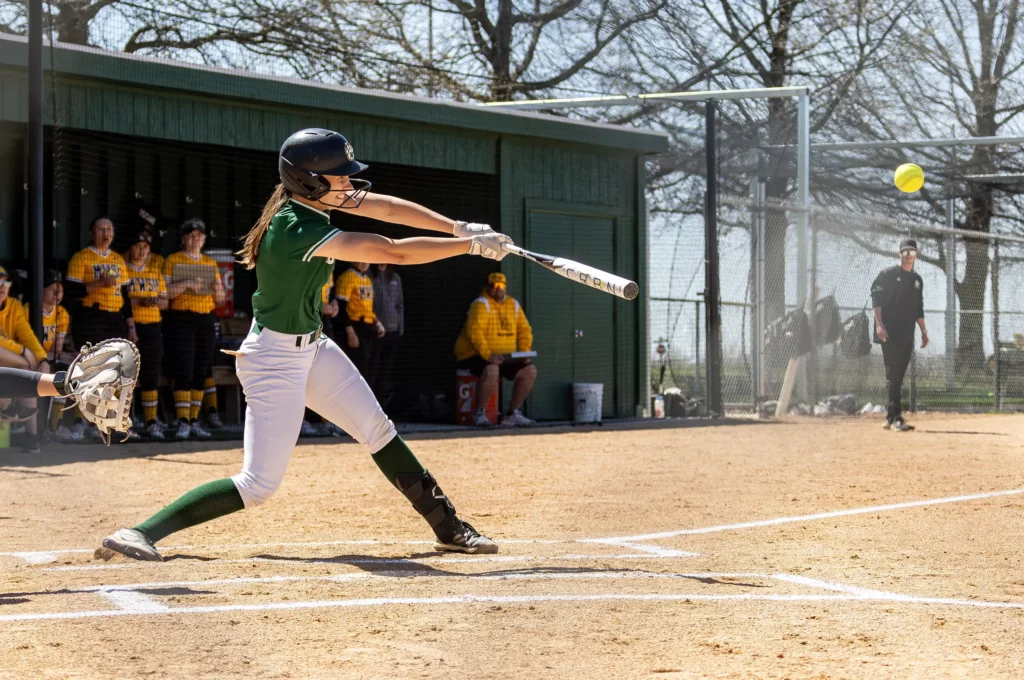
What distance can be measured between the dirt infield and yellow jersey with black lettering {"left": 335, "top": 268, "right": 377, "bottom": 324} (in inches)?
116

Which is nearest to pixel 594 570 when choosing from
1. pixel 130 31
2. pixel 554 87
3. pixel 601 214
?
pixel 601 214

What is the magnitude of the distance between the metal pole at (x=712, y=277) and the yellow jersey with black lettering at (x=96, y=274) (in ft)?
24.3

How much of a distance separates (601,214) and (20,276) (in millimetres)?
7504

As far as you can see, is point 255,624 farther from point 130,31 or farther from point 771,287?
point 771,287

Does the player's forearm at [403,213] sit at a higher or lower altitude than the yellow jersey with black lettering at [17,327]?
higher

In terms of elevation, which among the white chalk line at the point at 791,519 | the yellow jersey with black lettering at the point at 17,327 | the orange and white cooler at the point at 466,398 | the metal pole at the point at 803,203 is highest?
the metal pole at the point at 803,203

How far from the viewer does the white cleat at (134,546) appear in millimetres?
5234

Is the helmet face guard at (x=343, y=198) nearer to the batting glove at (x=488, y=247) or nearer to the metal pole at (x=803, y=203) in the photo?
the batting glove at (x=488, y=247)

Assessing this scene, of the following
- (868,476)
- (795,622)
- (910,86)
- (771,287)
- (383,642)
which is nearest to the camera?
(383,642)

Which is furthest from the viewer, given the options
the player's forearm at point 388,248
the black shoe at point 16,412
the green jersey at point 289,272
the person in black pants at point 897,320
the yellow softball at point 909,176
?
the yellow softball at point 909,176

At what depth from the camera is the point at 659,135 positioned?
16250 millimetres

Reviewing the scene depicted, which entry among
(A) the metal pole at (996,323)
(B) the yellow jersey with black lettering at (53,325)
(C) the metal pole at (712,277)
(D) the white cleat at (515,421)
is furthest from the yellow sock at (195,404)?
(A) the metal pole at (996,323)

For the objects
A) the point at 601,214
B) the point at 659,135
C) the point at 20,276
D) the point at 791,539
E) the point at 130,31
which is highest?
the point at 130,31

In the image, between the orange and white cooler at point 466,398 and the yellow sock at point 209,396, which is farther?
the orange and white cooler at point 466,398
